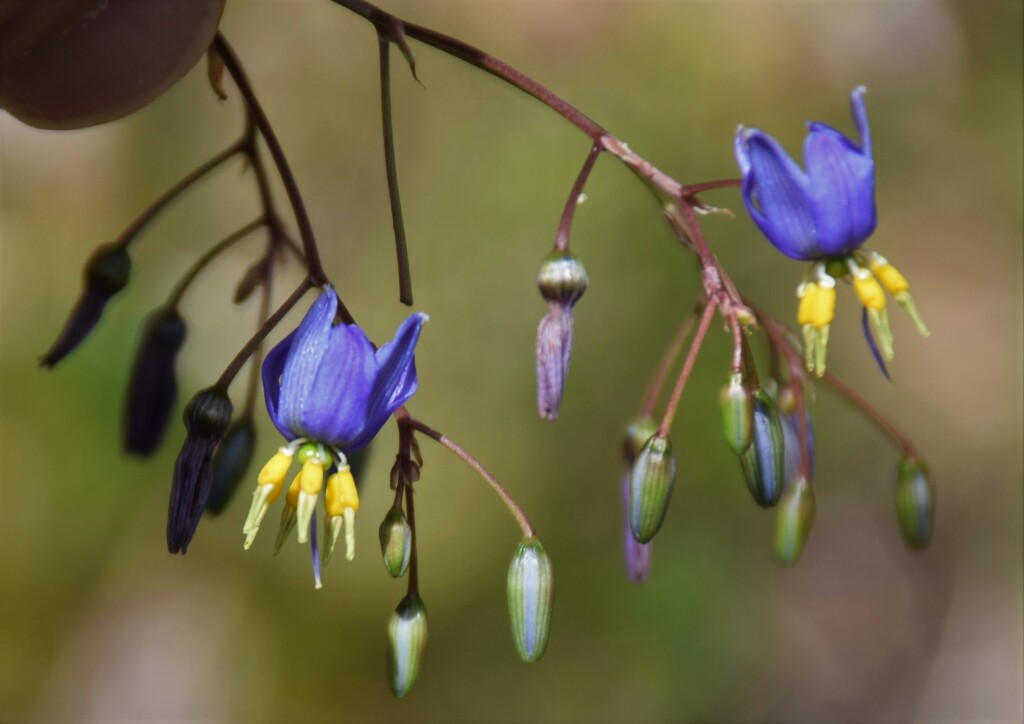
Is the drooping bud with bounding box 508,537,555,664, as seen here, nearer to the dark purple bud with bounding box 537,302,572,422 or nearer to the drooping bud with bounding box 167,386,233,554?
the dark purple bud with bounding box 537,302,572,422

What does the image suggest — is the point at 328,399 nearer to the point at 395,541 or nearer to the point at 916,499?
the point at 395,541

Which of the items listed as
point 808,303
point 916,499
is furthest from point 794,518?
point 808,303

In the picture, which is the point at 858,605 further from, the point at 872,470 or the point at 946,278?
the point at 946,278

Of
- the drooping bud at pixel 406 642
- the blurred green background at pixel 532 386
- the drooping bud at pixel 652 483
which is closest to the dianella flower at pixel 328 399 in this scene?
the drooping bud at pixel 406 642

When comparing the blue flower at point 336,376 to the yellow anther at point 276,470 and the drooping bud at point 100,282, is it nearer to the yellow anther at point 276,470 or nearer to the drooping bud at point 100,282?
the yellow anther at point 276,470

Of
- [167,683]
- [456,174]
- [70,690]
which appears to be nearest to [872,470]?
[456,174]

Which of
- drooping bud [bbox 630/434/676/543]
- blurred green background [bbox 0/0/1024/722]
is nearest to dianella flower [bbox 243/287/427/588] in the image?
drooping bud [bbox 630/434/676/543]

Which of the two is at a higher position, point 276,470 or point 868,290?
point 868,290
